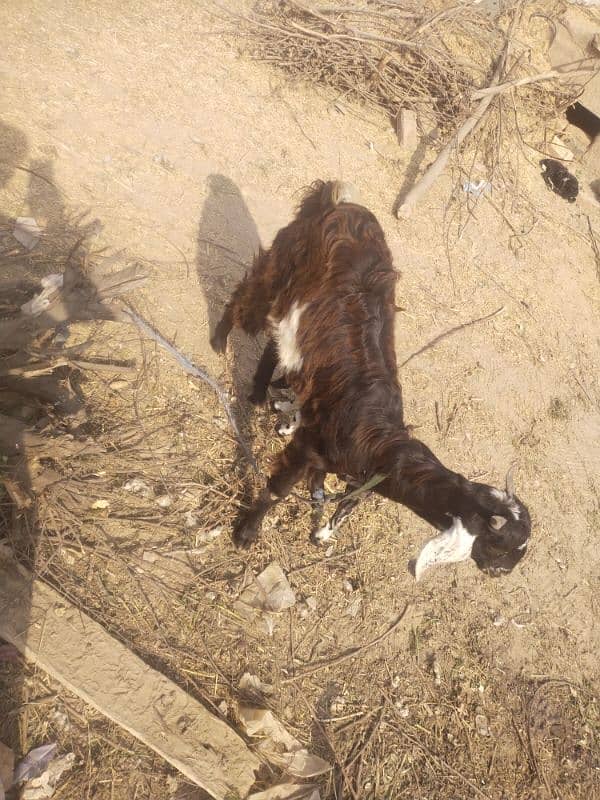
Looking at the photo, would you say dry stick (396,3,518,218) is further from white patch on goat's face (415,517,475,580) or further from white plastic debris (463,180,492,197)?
white patch on goat's face (415,517,475,580)

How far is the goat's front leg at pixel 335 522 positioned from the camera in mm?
4051

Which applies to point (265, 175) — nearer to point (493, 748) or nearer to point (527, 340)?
point (527, 340)

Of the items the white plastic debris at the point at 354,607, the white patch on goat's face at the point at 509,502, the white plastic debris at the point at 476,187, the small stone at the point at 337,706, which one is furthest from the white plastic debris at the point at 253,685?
the white plastic debris at the point at 476,187

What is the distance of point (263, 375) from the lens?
14.8 feet

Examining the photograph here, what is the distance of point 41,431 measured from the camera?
10.9ft

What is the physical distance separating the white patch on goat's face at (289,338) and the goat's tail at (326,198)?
2.34 ft

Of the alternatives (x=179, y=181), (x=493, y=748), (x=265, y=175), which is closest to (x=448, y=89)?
(x=265, y=175)

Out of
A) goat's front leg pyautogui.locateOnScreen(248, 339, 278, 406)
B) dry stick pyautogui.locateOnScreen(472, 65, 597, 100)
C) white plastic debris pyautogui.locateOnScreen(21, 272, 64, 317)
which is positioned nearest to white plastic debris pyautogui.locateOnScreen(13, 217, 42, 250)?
white plastic debris pyautogui.locateOnScreen(21, 272, 64, 317)

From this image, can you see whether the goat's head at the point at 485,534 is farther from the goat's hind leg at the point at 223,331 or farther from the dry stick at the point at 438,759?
the goat's hind leg at the point at 223,331

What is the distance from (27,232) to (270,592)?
10.7 feet

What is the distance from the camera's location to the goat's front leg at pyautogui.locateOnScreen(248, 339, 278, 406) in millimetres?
4340

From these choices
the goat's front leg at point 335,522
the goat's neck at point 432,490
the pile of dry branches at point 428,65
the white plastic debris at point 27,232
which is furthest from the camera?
the pile of dry branches at point 428,65

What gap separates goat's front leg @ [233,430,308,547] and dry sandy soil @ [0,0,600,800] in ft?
0.48

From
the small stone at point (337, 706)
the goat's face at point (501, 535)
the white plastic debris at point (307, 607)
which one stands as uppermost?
the goat's face at point (501, 535)
